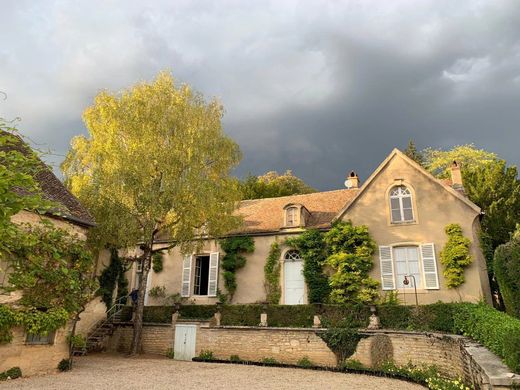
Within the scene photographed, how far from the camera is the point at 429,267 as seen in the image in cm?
1488

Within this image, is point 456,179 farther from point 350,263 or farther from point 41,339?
point 41,339

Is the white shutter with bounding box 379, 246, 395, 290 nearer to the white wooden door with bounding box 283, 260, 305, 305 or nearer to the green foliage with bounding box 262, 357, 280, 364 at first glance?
the white wooden door with bounding box 283, 260, 305, 305

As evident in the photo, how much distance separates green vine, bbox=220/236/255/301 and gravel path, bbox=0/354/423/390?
4.43 meters

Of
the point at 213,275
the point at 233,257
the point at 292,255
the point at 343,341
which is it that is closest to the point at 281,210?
the point at 292,255

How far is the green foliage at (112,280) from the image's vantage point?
17.6 m

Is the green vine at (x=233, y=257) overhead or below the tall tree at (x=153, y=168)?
below

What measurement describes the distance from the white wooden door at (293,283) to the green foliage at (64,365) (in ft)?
28.3

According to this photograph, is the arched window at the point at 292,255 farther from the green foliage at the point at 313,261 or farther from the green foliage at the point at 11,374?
the green foliage at the point at 11,374

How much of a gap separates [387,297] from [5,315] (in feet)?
42.0

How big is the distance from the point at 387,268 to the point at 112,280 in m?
12.5

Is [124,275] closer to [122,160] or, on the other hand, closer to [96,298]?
[96,298]

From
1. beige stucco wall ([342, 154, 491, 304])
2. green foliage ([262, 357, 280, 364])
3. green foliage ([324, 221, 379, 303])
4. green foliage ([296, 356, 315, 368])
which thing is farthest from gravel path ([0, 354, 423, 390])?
beige stucco wall ([342, 154, 491, 304])

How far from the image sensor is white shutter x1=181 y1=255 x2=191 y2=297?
18422 millimetres

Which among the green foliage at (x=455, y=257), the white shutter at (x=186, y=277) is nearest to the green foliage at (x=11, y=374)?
the white shutter at (x=186, y=277)
